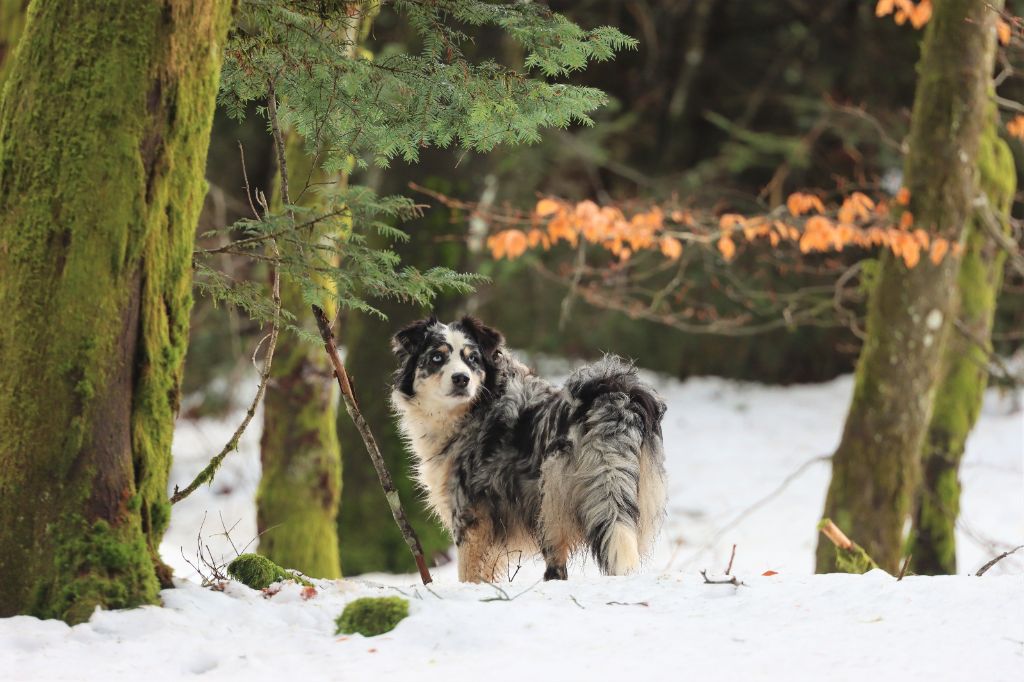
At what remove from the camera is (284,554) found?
831cm

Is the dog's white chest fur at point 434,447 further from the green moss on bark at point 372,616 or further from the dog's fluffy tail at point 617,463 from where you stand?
the green moss on bark at point 372,616

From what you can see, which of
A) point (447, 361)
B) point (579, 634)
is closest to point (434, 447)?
point (447, 361)

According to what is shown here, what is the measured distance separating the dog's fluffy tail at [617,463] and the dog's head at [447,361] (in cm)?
74

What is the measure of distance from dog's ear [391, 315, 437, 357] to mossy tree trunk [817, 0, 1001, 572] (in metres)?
3.74

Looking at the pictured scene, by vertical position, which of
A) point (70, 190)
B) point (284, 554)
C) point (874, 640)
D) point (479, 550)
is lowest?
point (284, 554)

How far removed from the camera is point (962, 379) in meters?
9.84

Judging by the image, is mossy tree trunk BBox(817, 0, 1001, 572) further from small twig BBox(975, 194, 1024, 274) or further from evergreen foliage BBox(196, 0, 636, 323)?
evergreen foliage BBox(196, 0, 636, 323)

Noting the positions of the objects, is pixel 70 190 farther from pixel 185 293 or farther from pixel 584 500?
pixel 584 500

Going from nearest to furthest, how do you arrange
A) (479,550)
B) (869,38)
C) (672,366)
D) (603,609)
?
(603,609), (479,550), (869,38), (672,366)

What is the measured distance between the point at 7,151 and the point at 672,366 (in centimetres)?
1380

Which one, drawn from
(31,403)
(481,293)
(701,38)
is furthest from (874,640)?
(701,38)

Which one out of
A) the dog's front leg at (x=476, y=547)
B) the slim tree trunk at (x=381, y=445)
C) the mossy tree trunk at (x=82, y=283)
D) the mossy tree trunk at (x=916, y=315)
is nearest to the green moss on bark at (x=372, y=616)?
the mossy tree trunk at (x=82, y=283)

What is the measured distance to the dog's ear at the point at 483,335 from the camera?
6.20m

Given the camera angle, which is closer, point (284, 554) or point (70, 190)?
point (70, 190)
